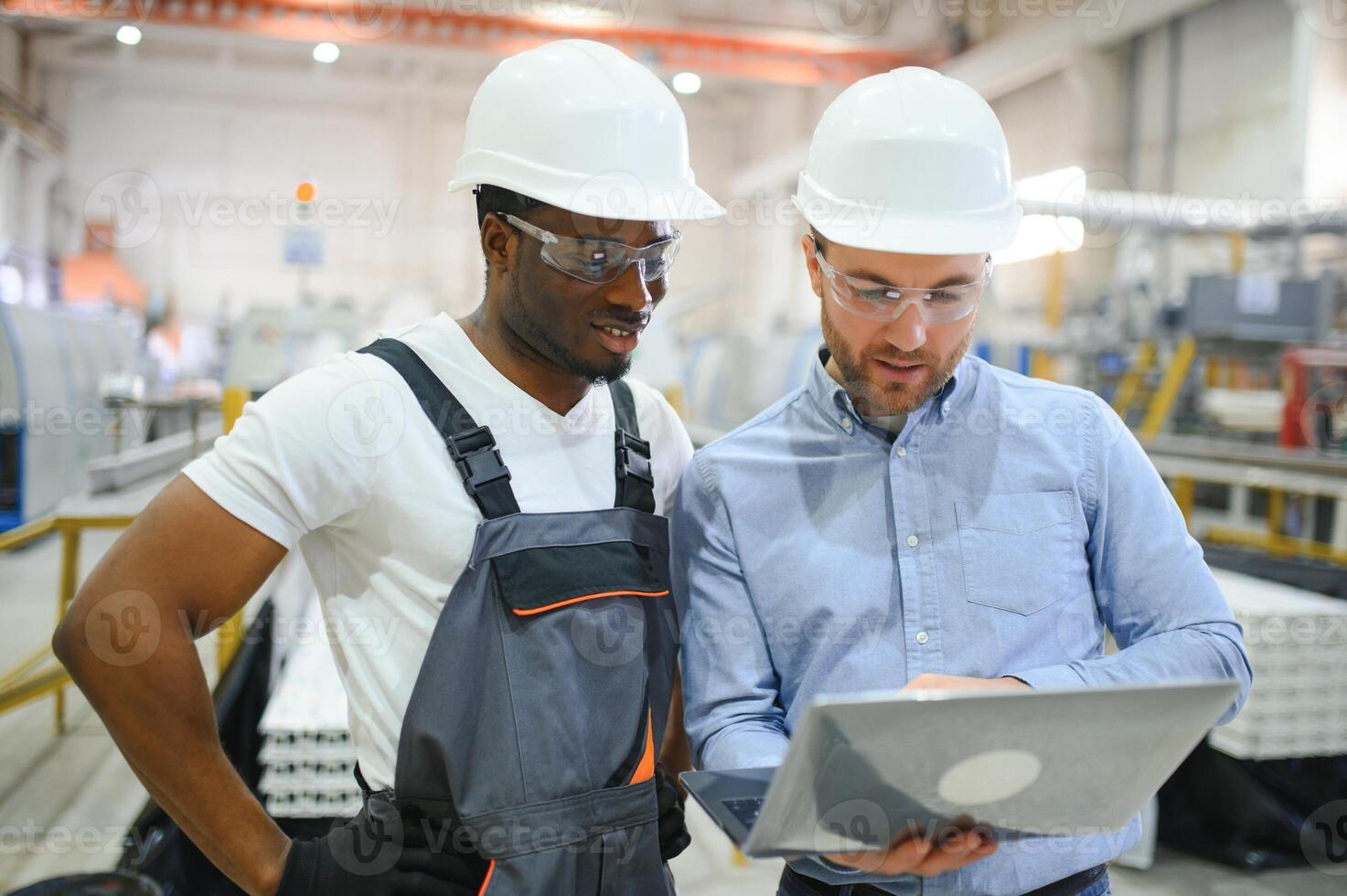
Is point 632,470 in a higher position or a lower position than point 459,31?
lower

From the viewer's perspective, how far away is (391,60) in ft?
44.4

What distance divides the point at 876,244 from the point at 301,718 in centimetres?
211

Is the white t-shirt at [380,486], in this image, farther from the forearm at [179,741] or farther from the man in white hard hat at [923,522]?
the man in white hard hat at [923,522]

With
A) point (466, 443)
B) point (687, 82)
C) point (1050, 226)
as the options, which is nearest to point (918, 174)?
point (466, 443)

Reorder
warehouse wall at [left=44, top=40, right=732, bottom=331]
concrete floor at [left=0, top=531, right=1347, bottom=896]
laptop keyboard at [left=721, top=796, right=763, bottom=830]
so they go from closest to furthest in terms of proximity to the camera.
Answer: laptop keyboard at [left=721, top=796, right=763, bottom=830]
concrete floor at [left=0, top=531, right=1347, bottom=896]
warehouse wall at [left=44, top=40, right=732, bottom=331]

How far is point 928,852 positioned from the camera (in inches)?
40.3

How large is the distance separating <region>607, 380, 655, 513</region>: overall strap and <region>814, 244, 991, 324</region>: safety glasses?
1.16 ft

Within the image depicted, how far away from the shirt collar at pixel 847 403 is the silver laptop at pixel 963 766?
0.51 m

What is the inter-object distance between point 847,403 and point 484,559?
545mm

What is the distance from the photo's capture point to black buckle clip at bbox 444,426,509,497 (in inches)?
48.0

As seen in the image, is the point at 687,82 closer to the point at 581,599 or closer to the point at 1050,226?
the point at 1050,226
